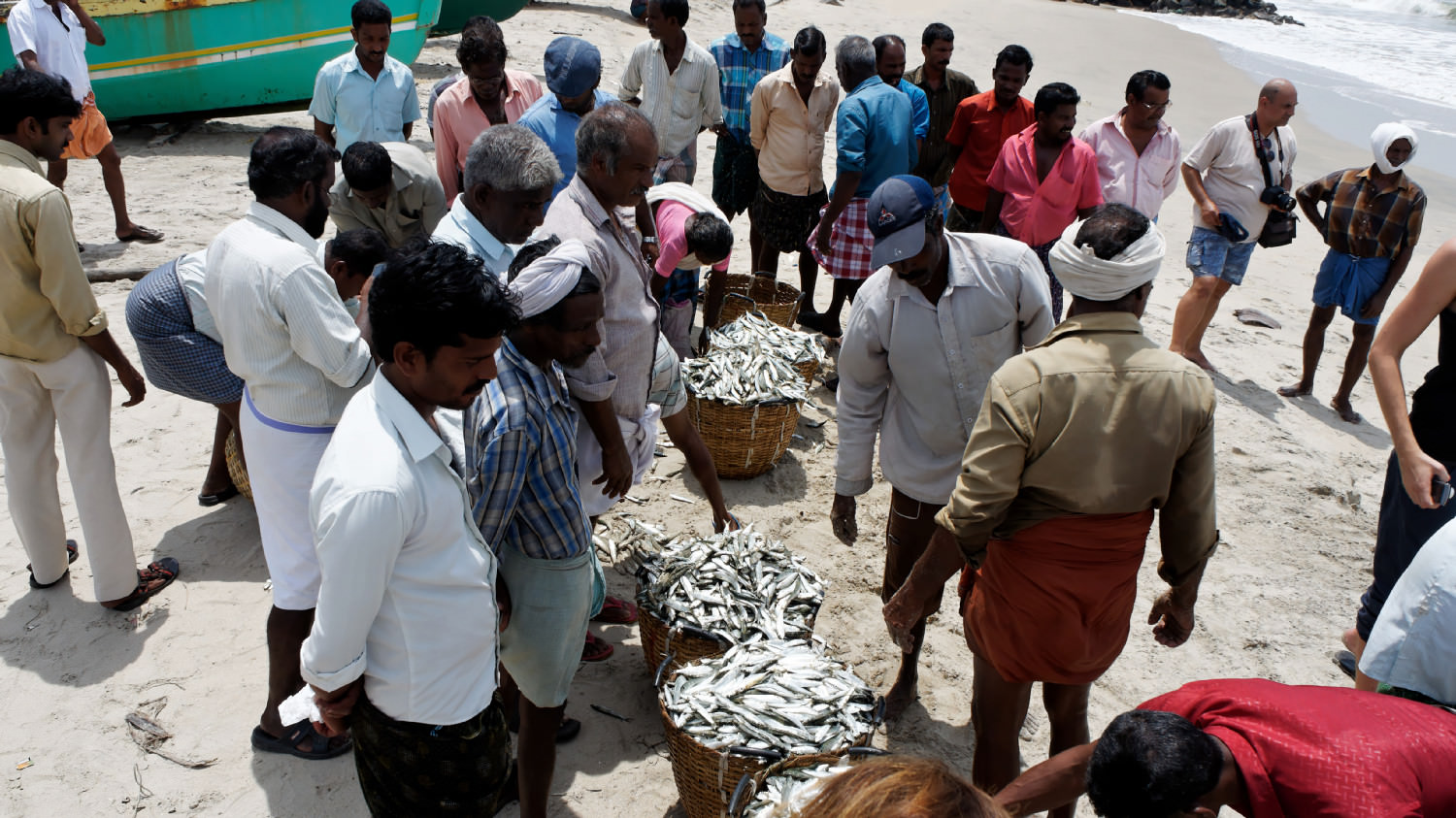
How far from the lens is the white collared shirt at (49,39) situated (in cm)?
749

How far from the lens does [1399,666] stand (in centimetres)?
234

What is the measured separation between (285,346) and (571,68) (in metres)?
2.73

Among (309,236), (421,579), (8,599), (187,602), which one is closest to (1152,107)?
(309,236)

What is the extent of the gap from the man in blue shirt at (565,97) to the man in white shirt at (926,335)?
8.35 ft

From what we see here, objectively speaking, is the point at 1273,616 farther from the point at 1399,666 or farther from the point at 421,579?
the point at 421,579

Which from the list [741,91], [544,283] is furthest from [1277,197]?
[544,283]

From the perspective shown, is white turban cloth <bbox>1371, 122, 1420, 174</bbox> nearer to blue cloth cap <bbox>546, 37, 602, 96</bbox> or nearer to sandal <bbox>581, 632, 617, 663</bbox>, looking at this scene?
blue cloth cap <bbox>546, 37, 602, 96</bbox>

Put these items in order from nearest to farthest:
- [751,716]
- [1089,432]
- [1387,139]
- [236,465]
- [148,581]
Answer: [1089,432] < [751,716] < [148,581] < [236,465] < [1387,139]

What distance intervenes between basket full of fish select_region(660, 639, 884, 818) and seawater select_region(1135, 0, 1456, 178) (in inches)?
557

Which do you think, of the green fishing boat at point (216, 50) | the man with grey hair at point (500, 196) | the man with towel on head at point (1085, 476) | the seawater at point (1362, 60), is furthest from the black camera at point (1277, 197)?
the green fishing boat at point (216, 50)

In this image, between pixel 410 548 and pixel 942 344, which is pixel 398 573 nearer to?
pixel 410 548

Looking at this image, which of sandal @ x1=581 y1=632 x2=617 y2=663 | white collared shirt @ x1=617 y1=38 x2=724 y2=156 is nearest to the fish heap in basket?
sandal @ x1=581 y1=632 x2=617 y2=663

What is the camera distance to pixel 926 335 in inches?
132

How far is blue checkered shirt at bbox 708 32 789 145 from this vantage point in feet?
25.1
